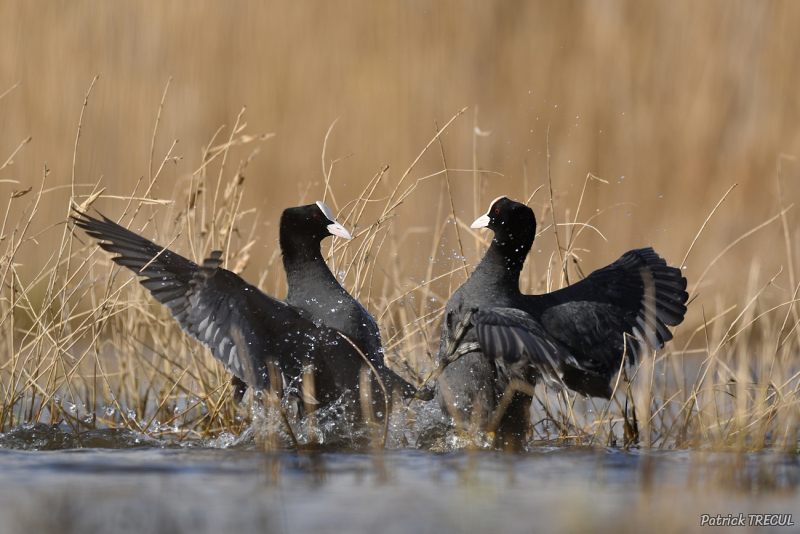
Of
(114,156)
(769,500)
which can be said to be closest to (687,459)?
(769,500)

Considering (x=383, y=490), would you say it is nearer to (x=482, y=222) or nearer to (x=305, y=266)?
(x=305, y=266)

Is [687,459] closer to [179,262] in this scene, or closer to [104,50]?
[179,262]

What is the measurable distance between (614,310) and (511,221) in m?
0.58

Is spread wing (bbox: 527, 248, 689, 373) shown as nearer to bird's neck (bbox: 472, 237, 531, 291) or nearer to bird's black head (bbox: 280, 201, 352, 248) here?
bird's neck (bbox: 472, 237, 531, 291)

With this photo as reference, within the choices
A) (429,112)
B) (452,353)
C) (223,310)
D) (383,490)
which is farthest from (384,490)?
(429,112)

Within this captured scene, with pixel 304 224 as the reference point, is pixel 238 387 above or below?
below

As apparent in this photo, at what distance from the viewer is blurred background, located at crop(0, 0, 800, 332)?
7.66 meters

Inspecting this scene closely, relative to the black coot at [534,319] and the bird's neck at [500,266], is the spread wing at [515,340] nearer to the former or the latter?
the black coot at [534,319]

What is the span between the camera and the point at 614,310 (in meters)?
4.40

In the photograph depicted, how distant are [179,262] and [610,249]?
3985 mm

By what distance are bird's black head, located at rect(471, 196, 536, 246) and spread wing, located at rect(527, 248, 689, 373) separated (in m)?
0.27

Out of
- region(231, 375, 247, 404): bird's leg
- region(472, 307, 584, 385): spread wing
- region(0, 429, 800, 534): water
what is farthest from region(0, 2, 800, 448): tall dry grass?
region(0, 429, 800, 534): water

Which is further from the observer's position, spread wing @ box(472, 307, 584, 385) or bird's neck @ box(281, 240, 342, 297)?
bird's neck @ box(281, 240, 342, 297)

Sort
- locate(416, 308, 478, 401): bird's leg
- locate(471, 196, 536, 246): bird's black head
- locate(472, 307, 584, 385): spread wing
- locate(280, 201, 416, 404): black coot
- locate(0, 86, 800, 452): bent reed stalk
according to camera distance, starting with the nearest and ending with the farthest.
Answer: locate(472, 307, 584, 385): spread wing, locate(0, 86, 800, 452): bent reed stalk, locate(416, 308, 478, 401): bird's leg, locate(280, 201, 416, 404): black coot, locate(471, 196, 536, 246): bird's black head
